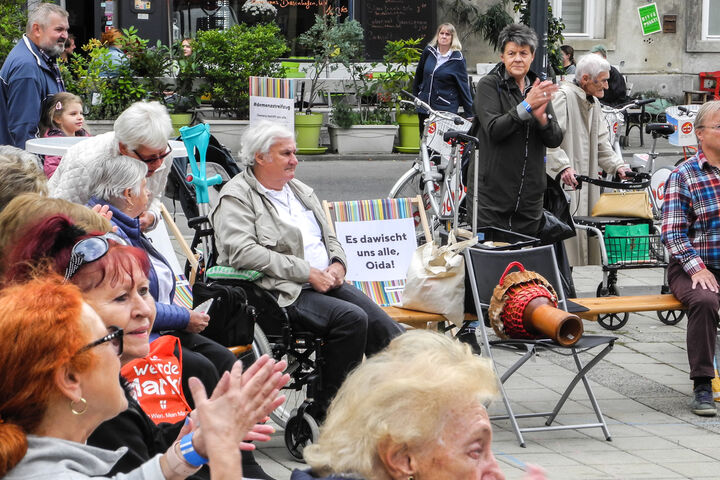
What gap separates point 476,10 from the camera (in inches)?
781

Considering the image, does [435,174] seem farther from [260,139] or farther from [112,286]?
[112,286]

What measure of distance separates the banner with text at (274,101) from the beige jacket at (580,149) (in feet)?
6.20

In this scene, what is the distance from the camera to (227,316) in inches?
199

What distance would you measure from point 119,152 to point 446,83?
9472mm

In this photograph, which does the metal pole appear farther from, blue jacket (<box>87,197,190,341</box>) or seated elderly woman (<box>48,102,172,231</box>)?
blue jacket (<box>87,197,190,341</box>)

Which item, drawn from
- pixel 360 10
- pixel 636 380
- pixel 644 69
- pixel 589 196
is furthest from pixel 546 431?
pixel 644 69

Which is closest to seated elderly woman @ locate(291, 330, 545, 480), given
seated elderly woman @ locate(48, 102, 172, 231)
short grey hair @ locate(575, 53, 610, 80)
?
seated elderly woman @ locate(48, 102, 172, 231)

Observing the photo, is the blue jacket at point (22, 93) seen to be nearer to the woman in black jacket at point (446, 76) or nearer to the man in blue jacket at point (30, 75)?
the man in blue jacket at point (30, 75)

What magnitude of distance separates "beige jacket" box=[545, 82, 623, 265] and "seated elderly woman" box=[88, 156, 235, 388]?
405 cm

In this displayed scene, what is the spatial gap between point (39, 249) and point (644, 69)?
2033 cm

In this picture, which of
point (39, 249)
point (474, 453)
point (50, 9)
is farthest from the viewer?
point (50, 9)

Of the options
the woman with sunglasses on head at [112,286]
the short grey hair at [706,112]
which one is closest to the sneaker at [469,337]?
the short grey hair at [706,112]

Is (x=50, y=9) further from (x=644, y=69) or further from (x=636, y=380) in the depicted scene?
(x=644, y=69)

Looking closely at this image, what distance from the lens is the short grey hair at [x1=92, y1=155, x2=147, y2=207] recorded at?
4.63 m
